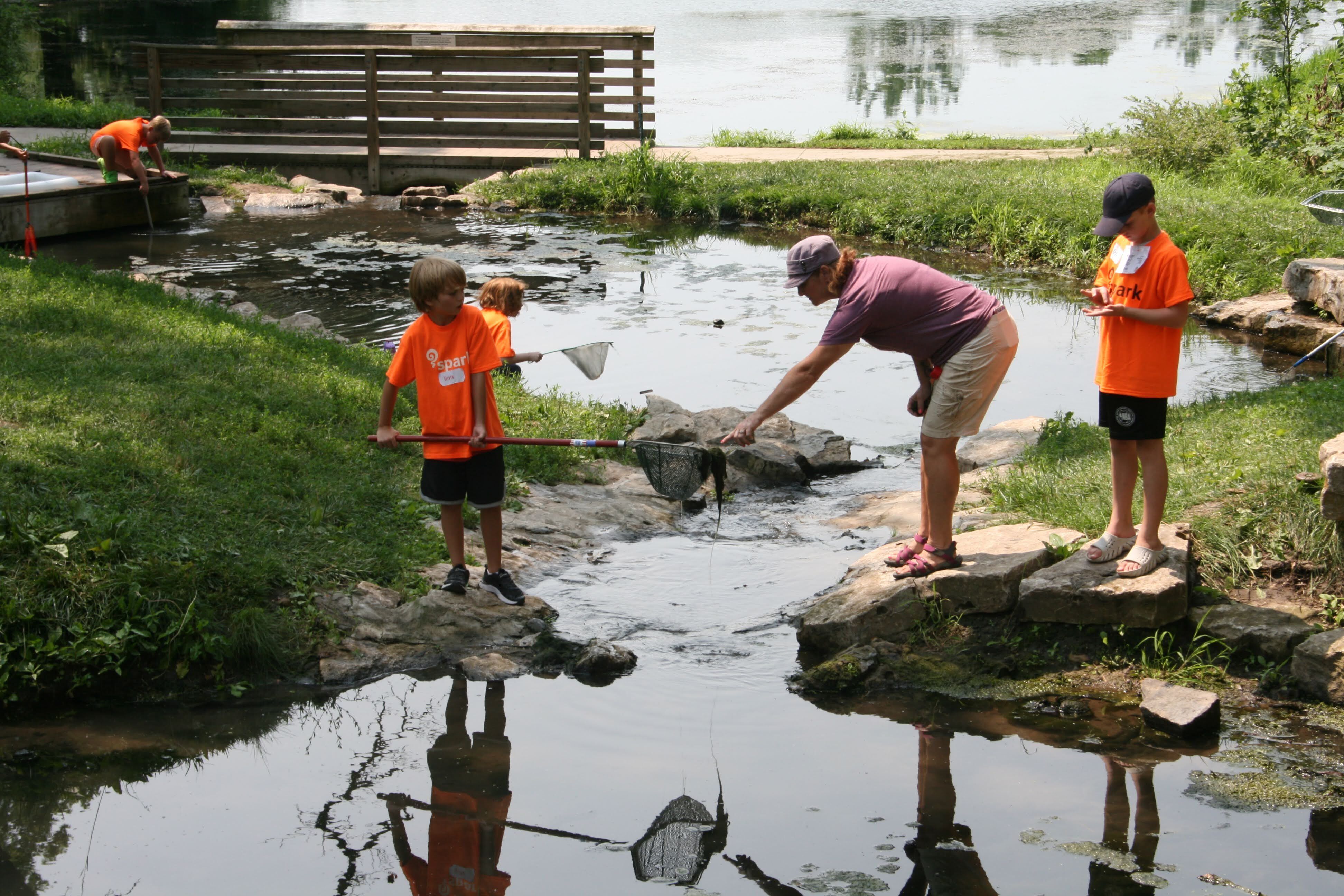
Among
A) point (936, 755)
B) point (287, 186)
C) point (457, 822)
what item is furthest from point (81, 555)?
point (287, 186)

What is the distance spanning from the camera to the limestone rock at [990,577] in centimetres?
543

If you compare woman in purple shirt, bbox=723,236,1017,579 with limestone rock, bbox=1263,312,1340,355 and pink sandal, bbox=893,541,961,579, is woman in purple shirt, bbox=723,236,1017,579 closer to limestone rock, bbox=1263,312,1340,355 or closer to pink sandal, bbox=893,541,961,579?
pink sandal, bbox=893,541,961,579

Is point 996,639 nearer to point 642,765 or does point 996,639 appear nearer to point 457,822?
point 642,765

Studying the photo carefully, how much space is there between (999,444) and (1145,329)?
3042 millimetres

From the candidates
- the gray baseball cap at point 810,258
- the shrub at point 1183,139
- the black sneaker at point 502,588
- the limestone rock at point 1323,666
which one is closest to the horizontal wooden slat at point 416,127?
the shrub at point 1183,139

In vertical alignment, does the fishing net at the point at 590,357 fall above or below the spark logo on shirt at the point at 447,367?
below

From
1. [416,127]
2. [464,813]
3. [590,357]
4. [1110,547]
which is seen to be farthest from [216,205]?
[1110,547]

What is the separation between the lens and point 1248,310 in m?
10.9

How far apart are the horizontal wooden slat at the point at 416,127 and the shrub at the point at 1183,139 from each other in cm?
802

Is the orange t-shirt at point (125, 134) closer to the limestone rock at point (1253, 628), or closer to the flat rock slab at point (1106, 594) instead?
the flat rock slab at point (1106, 594)

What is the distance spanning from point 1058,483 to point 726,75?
2784cm

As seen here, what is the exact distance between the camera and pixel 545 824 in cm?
415

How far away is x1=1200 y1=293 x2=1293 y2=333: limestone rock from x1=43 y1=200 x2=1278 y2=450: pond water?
0.89 ft

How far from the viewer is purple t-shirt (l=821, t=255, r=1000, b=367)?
17.0 ft
